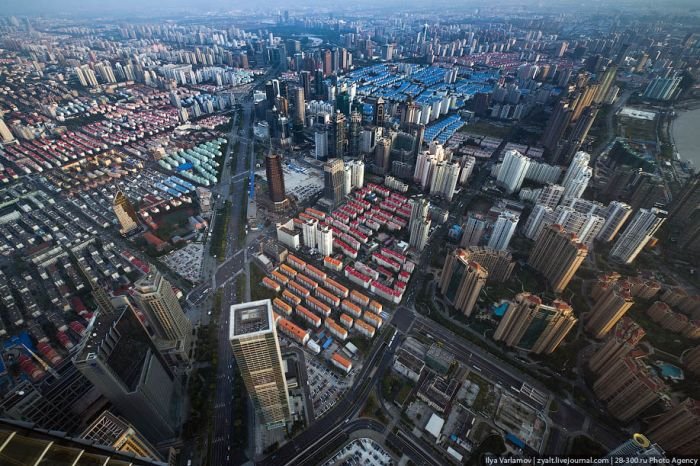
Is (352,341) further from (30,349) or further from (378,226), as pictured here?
(30,349)

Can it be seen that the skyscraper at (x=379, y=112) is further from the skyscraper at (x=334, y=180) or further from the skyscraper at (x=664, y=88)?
the skyscraper at (x=664, y=88)

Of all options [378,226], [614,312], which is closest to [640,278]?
[614,312]

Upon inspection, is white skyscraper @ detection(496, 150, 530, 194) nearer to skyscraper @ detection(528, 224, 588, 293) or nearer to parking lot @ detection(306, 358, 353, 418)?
skyscraper @ detection(528, 224, 588, 293)

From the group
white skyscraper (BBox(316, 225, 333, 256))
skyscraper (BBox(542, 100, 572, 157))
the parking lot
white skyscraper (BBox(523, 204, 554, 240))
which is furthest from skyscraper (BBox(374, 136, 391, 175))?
the parking lot

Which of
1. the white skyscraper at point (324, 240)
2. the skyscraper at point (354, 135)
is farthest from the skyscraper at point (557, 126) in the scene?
the white skyscraper at point (324, 240)

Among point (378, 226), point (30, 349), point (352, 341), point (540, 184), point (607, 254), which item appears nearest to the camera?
point (30, 349)

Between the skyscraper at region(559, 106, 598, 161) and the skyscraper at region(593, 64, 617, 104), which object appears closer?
the skyscraper at region(559, 106, 598, 161)
